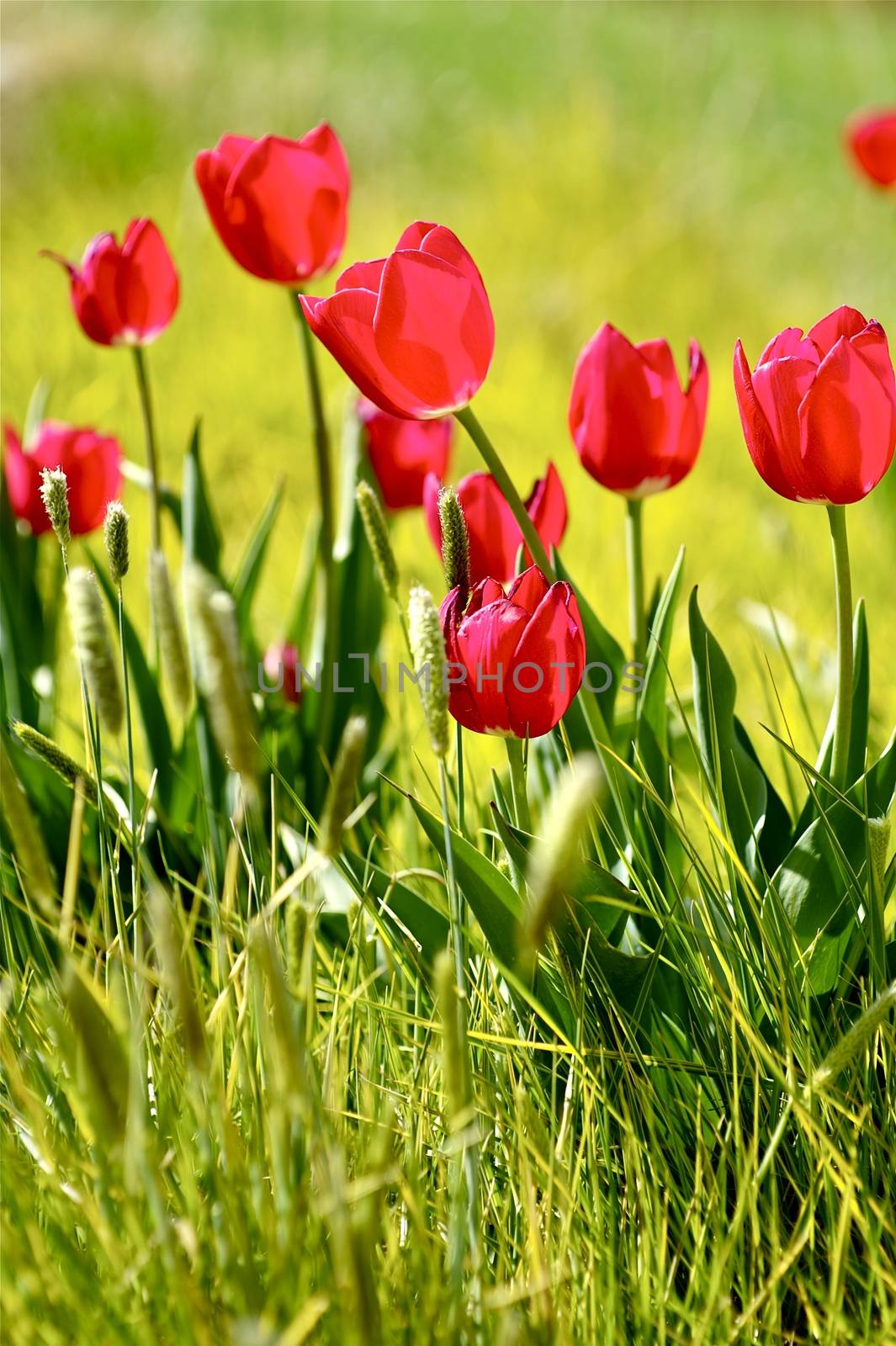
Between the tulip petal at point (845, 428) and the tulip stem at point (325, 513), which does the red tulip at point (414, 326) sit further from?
the tulip stem at point (325, 513)

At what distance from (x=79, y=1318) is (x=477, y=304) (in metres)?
0.53

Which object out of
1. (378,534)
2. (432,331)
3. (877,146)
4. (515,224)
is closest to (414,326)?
(432,331)

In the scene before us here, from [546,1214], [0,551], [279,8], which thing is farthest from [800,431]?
[279,8]

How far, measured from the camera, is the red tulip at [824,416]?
2.09ft

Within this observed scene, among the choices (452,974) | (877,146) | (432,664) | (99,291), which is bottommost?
(452,974)

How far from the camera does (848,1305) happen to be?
0.66m

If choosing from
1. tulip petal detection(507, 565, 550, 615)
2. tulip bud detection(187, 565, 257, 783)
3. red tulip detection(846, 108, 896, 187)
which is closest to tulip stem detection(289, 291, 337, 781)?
tulip petal detection(507, 565, 550, 615)

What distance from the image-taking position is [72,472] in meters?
1.08

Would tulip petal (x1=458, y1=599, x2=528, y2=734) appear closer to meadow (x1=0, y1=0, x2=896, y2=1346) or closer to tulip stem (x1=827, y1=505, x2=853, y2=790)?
meadow (x1=0, y1=0, x2=896, y2=1346)

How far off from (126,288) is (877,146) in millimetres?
1538

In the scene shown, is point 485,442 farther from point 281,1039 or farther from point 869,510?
point 869,510

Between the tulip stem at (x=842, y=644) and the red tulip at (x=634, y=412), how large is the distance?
142mm

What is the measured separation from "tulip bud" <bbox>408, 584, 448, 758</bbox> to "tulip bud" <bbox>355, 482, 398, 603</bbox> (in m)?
0.18

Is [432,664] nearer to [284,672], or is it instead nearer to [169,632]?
[169,632]
